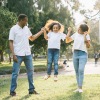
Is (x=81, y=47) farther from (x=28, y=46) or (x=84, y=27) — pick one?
(x=28, y=46)

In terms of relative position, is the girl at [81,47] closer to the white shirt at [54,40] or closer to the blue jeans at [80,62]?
the blue jeans at [80,62]

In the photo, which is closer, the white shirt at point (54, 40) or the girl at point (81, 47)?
the girl at point (81, 47)

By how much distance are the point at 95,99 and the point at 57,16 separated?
102ft

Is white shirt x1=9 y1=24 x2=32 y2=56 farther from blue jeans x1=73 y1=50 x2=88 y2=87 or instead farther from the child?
blue jeans x1=73 y1=50 x2=88 y2=87

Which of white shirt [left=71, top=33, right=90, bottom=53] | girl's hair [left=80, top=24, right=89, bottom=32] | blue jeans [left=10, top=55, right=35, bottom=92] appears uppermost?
girl's hair [left=80, top=24, right=89, bottom=32]

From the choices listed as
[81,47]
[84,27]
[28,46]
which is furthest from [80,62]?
[28,46]

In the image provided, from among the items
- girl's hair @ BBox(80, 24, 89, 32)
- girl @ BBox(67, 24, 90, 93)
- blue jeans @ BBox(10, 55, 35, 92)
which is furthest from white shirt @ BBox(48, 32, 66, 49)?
blue jeans @ BBox(10, 55, 35, 92)

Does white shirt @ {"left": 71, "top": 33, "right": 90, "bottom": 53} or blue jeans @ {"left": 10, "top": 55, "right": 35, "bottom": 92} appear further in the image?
white shirt @ {"left": 71, "top": 33, "right": 90, "bottom": 53}

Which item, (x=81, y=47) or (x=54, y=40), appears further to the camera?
(x=54, y=40)

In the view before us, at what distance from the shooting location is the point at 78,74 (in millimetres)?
10414

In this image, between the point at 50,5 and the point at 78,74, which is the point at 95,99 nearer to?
the point at 78,74

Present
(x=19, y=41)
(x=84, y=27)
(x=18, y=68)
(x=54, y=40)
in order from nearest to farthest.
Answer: (x=19, y=41) → (x=18, y=68) → (x=84, y=27) → (x=54, y=40)

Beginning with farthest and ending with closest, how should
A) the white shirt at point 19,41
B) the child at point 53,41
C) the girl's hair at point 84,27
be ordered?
the child at point 53,41
the girl's hair at point 84,27
the white shirt at point 19,41

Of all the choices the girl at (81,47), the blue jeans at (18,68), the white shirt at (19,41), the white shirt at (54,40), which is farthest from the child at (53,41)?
the white shirt at (19,41)
